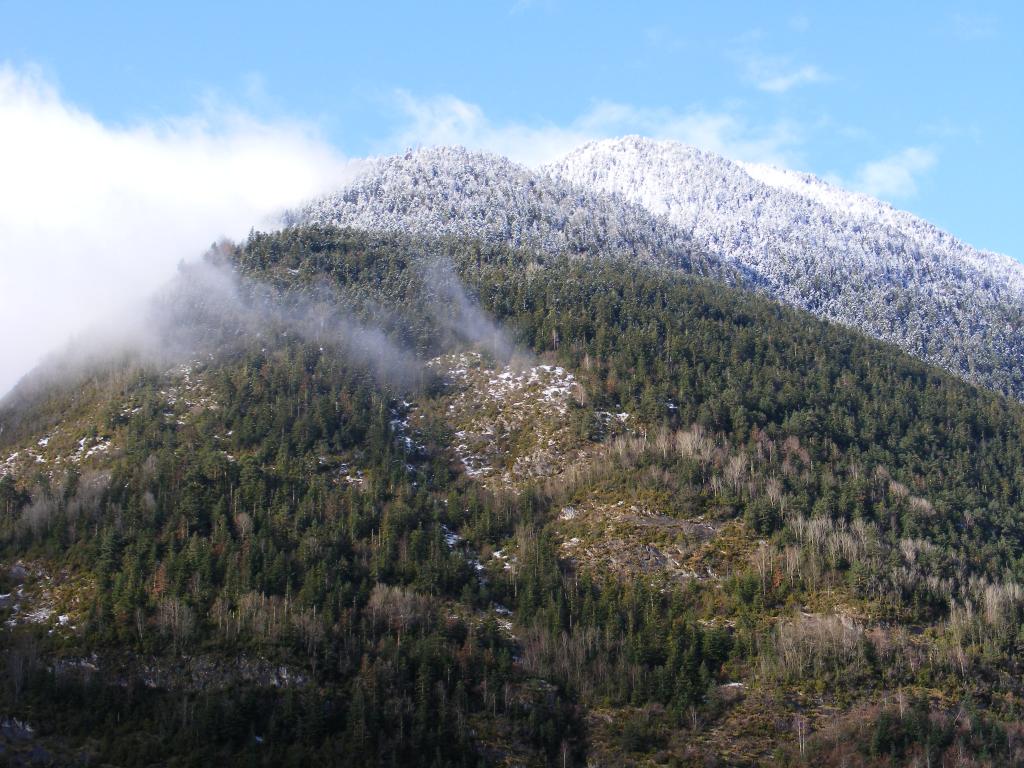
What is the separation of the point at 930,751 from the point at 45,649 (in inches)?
4719

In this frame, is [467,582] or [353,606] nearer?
[353,606]

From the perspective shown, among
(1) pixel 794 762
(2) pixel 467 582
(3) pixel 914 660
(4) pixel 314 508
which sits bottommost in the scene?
(1) pixel 794 762

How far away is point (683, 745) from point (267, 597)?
64478 mm

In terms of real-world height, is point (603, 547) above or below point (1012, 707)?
above

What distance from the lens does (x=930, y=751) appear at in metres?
128

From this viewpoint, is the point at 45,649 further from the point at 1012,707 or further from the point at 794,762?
the point at 1012,707

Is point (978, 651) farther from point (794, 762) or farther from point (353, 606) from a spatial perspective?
point (353, 606)

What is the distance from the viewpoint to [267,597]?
15512cm

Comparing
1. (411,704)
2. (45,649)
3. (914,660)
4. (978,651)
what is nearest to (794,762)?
(914,660)

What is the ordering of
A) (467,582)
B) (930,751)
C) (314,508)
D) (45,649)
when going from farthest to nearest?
(314,508) → (467,582) → (45,649) → (930,751)

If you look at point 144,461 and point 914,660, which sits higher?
point 144,461

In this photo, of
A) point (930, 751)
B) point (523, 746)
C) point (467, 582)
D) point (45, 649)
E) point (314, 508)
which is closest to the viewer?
point (930, 751)

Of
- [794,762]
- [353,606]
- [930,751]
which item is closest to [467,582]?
[353,606]

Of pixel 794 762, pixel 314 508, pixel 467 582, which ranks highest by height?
pixel 314 508
